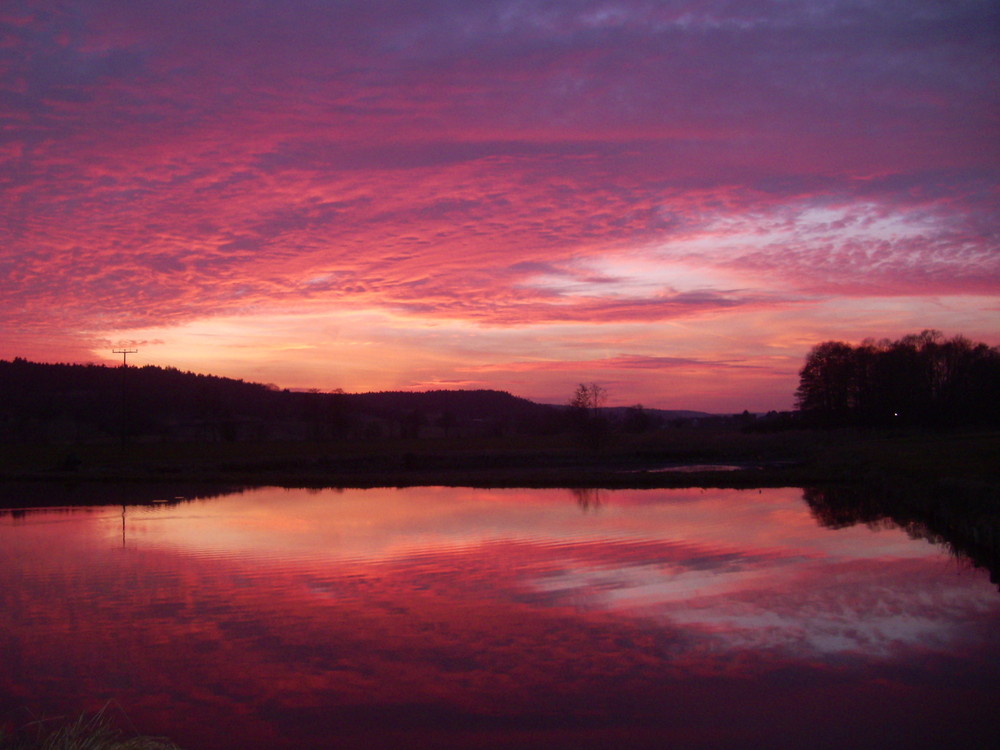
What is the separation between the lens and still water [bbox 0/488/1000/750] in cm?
792

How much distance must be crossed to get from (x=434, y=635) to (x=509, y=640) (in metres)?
1.07

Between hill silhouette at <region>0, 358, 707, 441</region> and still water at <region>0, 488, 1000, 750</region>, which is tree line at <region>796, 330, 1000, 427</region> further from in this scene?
still water at <region>0, 488, 1000, 750</region>

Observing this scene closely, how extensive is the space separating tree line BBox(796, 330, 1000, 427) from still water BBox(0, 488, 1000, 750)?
6094 cm

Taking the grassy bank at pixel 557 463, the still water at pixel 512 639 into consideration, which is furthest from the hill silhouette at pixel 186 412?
the still water at pixel 512 639

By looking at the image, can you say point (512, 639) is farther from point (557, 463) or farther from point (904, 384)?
point (904, 384)

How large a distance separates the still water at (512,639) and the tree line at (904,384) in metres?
60.9

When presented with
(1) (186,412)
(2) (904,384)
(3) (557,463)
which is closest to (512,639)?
(3) (557,463)

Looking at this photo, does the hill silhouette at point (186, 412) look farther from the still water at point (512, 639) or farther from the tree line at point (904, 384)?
the still water at point (512, 639)

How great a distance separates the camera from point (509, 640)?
10.6 m

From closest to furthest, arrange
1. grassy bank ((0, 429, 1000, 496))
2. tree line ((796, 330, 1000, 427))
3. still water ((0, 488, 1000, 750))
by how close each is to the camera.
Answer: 1. still water ((0, 488, 1000, 750))
2. grassy bank ((0, 429, 1000, 496))
3. tree line ((796, 330, 1000, 427))

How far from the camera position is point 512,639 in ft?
34.8

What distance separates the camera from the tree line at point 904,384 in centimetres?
7169

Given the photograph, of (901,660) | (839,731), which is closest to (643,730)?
(839,731)

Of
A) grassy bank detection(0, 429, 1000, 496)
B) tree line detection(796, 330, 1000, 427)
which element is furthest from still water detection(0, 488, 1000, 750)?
tree line detection(796, 330, 1000, 427)
